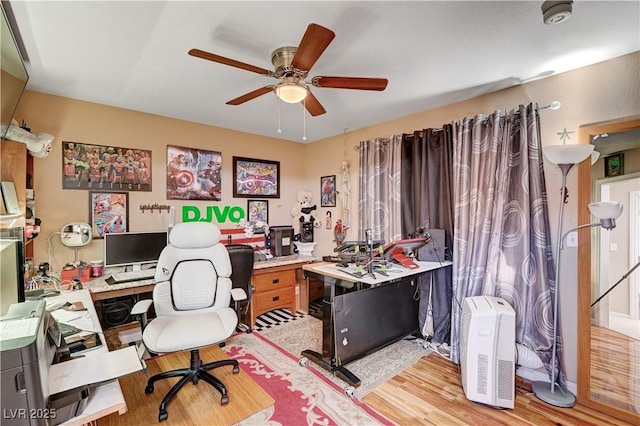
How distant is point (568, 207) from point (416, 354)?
5.87 feet

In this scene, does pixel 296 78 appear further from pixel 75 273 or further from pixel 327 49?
pixel 75 273

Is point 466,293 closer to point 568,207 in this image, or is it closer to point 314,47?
point 568,207

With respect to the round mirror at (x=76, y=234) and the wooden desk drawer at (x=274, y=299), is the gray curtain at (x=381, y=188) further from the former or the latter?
the round mirror at (x=76, y=234)

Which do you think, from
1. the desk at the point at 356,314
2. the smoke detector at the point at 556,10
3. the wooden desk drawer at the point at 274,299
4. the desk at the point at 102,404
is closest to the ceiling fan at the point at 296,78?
the smoke detector at the point at 556,10

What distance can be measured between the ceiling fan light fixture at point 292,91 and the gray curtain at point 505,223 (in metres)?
1.61

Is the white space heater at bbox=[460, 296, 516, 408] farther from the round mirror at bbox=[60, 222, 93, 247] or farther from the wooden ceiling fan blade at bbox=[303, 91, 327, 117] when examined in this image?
the round mirror at bbox=[60, 222, 93, 247]

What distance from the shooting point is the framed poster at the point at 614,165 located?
206 centimetres

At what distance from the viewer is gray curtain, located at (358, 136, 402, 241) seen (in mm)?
3217

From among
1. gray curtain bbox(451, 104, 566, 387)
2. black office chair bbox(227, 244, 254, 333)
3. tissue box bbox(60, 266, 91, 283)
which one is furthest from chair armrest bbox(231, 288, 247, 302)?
gray curtain bbox(451, 104, 566, 387)

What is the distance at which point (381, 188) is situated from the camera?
3385mm

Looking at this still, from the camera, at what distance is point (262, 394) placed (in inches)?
82.3

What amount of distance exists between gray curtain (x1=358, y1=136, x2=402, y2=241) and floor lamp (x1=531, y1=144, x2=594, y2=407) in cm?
139

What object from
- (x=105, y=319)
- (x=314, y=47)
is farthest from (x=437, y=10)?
(x=105, y=319)

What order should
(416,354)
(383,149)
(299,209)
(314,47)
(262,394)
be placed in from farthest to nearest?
(299,209)
(383,149)
(416,354)
(262,394)
(314,47)
